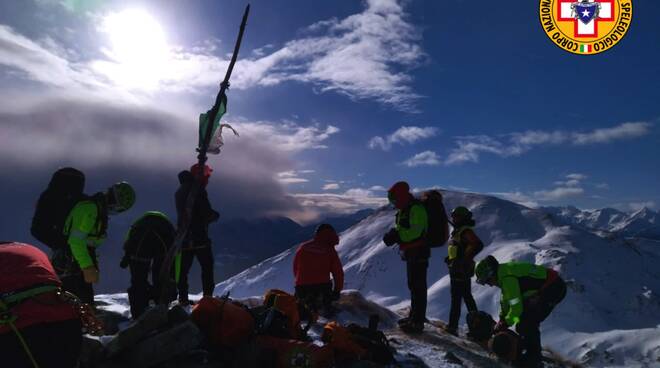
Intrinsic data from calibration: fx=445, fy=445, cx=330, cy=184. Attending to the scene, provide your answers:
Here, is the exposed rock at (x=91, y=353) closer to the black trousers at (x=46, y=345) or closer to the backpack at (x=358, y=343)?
the black trousers at (x=46, y=345)

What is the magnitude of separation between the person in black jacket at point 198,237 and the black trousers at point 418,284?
14.5 feet

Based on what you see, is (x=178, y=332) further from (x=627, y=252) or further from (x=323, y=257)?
(x=627, y=252)

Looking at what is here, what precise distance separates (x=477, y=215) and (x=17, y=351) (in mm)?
103887

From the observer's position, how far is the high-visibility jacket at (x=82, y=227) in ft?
21.5

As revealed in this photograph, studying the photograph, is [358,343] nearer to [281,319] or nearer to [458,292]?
[281,319]

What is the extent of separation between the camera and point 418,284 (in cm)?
973

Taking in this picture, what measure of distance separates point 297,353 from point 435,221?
5297 millimetres

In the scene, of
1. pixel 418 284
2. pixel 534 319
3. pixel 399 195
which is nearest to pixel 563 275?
pixel 418 284

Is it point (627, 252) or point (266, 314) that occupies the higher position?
point (266, 314)

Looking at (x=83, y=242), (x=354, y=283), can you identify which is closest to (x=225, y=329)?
(x=83, y=242)

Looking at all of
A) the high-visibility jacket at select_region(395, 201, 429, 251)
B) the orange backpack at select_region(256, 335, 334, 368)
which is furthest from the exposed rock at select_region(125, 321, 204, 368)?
the high-visibility jacket at select_region(395, 201, 429, 251)

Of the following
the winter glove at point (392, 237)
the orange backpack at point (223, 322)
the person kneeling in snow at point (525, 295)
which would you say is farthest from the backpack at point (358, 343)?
the winter glove at point (392, 237)

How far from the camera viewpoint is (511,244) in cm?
8481

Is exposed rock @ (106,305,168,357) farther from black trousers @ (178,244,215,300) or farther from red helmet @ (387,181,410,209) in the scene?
red helmet @ (387,181,410,209)
